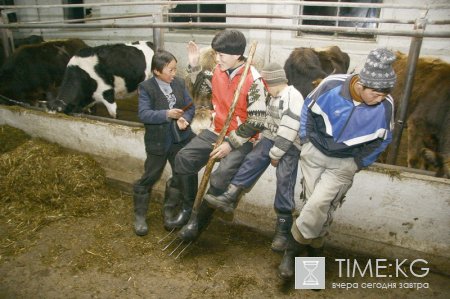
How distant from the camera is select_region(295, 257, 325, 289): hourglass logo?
2.79m

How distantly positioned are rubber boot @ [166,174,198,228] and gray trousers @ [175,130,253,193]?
0.40 feet

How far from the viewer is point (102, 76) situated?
5.43 meters

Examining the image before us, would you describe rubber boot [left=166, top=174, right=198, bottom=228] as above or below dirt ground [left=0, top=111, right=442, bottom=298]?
above

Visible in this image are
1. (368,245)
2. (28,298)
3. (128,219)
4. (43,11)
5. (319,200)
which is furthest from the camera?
(43,11)

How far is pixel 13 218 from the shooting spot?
12.1ft

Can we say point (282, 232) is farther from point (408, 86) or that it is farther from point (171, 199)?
point (408, 86)

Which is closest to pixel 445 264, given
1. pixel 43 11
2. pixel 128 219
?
pixel 128 219

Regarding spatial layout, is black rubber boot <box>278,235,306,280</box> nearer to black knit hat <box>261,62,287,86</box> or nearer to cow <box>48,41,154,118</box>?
black knit hat <box>261,62,287,86</box>

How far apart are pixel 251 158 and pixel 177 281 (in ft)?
4.04

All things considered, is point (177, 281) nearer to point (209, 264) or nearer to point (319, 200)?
point (209, 264)

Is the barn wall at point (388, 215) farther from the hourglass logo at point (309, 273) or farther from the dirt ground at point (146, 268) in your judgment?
the hourglass logo at point (309, 273)

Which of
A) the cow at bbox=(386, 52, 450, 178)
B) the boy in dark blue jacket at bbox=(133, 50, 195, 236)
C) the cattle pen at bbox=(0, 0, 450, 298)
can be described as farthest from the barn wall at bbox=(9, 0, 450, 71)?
the boy in dark blue jacket at bbox=(133, 50, 195, 236)

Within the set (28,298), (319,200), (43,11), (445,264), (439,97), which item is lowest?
(28,298)

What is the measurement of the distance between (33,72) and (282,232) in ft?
17.4
